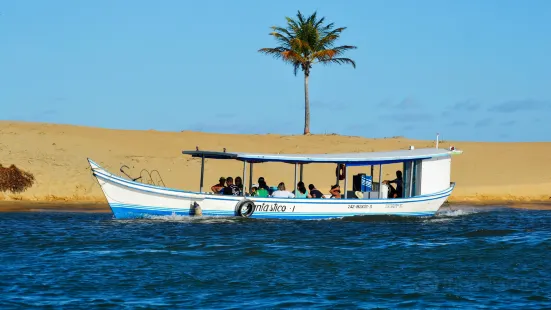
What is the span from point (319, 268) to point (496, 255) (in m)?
4.98

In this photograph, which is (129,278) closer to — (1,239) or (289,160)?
(1,239)

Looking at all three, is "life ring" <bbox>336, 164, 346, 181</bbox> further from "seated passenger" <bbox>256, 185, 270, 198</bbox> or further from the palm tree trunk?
the palm tree trunk

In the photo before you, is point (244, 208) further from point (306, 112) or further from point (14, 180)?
point (306, 112)

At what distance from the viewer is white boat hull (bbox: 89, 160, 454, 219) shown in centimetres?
2898

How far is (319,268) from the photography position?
69.1 feet

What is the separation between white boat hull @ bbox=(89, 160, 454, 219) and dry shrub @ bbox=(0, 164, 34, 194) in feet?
39.1

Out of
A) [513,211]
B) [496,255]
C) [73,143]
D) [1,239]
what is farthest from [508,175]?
[1,239]

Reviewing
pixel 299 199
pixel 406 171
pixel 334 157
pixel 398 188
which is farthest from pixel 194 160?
pixel 299 199

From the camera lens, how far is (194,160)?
47938mm

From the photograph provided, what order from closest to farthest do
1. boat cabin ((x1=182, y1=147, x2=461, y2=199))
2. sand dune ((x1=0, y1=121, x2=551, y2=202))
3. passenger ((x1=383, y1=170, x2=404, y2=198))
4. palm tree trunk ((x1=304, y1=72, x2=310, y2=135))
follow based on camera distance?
boat cabin ((x1=182, y1=147, x2=461, y2=199)), passenger ((x1=383, y1=170, x2=404, y2=198)), sand dune ((x1=0, y1=121, x2=551, y2=202)), palm tree trunk ((x1=304, y1=72, x2=310, y2=135))

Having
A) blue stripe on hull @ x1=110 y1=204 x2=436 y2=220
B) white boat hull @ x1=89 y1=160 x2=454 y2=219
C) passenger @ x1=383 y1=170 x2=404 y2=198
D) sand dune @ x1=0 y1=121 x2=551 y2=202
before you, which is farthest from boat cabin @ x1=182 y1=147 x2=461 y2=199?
sand dune @ x1=0 y1=121 x2=551 y2=202

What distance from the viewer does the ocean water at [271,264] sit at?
1745 centimetres

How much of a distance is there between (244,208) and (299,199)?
6.10ft

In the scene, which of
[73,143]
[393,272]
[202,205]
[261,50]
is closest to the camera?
[393,272]
